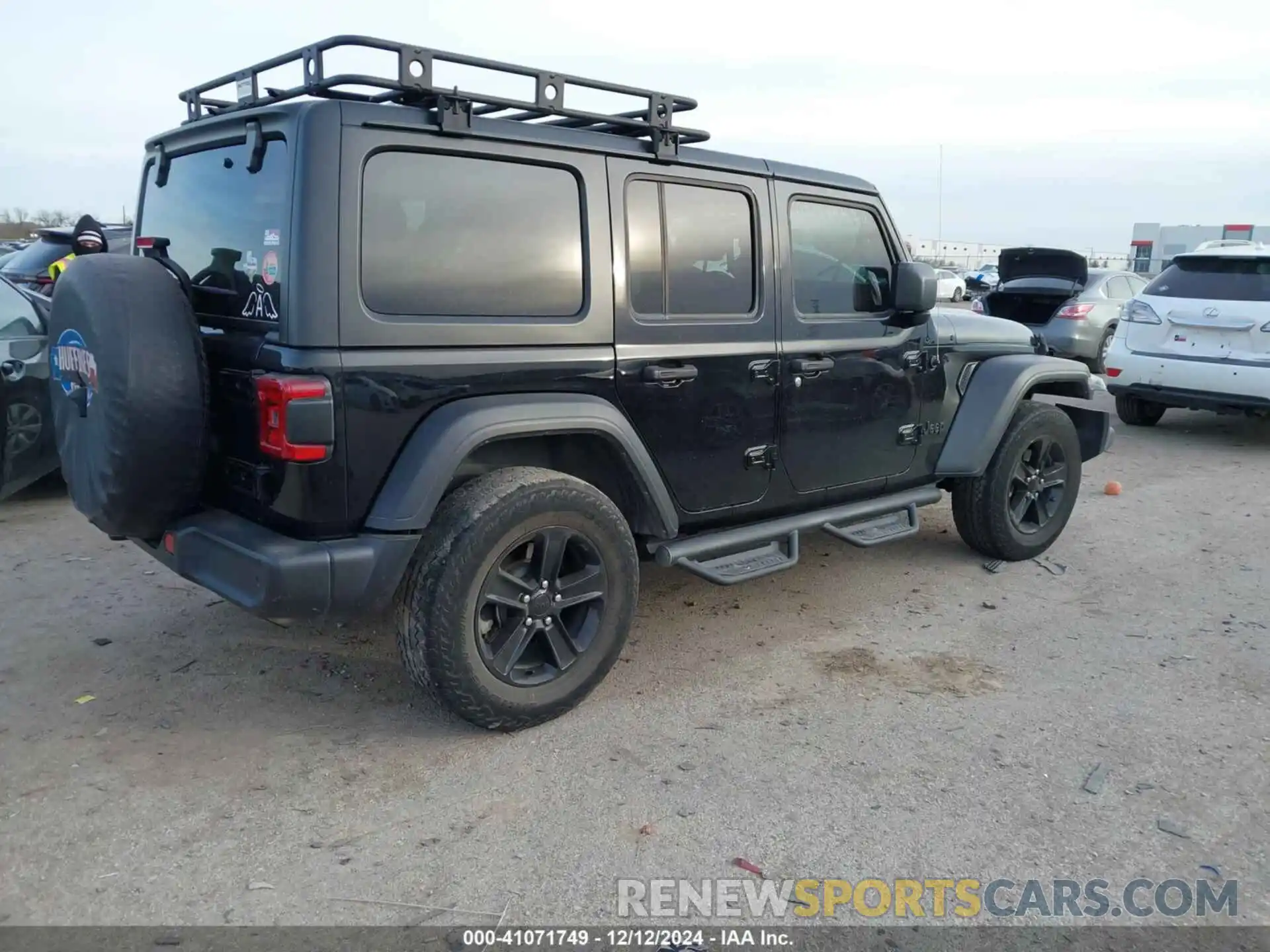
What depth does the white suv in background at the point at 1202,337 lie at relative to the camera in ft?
26.6

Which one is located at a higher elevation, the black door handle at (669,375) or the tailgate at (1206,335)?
the tailgate at (1206,335)

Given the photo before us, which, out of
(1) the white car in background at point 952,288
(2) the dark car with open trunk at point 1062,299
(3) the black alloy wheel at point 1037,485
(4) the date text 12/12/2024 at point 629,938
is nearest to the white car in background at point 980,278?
(1) the white car in background at point 952,288

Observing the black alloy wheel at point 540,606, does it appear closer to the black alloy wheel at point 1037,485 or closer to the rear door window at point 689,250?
the rear door window at point 689,250

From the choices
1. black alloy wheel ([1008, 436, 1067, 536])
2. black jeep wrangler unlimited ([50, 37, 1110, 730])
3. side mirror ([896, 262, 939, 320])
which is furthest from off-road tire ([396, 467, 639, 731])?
black alloy wheel ([1008, 436, 1067, 536])

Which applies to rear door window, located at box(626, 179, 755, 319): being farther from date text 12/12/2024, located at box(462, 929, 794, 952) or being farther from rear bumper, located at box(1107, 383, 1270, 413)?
rear bumper, located at box(1107, 383, 1270, 413)

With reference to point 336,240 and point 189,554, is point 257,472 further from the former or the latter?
point 336,240

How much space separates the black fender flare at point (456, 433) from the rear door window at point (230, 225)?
591 millimetres

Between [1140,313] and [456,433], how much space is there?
777 cm

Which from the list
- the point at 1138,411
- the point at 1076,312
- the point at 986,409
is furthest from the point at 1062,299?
the point at 986,409

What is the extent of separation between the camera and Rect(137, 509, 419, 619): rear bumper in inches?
118

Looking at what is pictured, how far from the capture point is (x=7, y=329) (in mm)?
5809

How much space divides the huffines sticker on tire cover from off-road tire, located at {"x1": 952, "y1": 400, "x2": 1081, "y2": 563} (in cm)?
403

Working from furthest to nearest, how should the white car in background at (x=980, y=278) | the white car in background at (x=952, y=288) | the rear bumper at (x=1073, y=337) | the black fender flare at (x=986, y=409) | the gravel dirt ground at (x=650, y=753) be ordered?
the white car in background at (x=980, y=278) < the white car in background at (x=952, y=288) < the rear bumper at (x=1073, y=337) < the black fender flare at (x=986, y=409) < the gravel dirt ground at (x=650, y=753)

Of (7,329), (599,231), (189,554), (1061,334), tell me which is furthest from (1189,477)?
(7,329)
